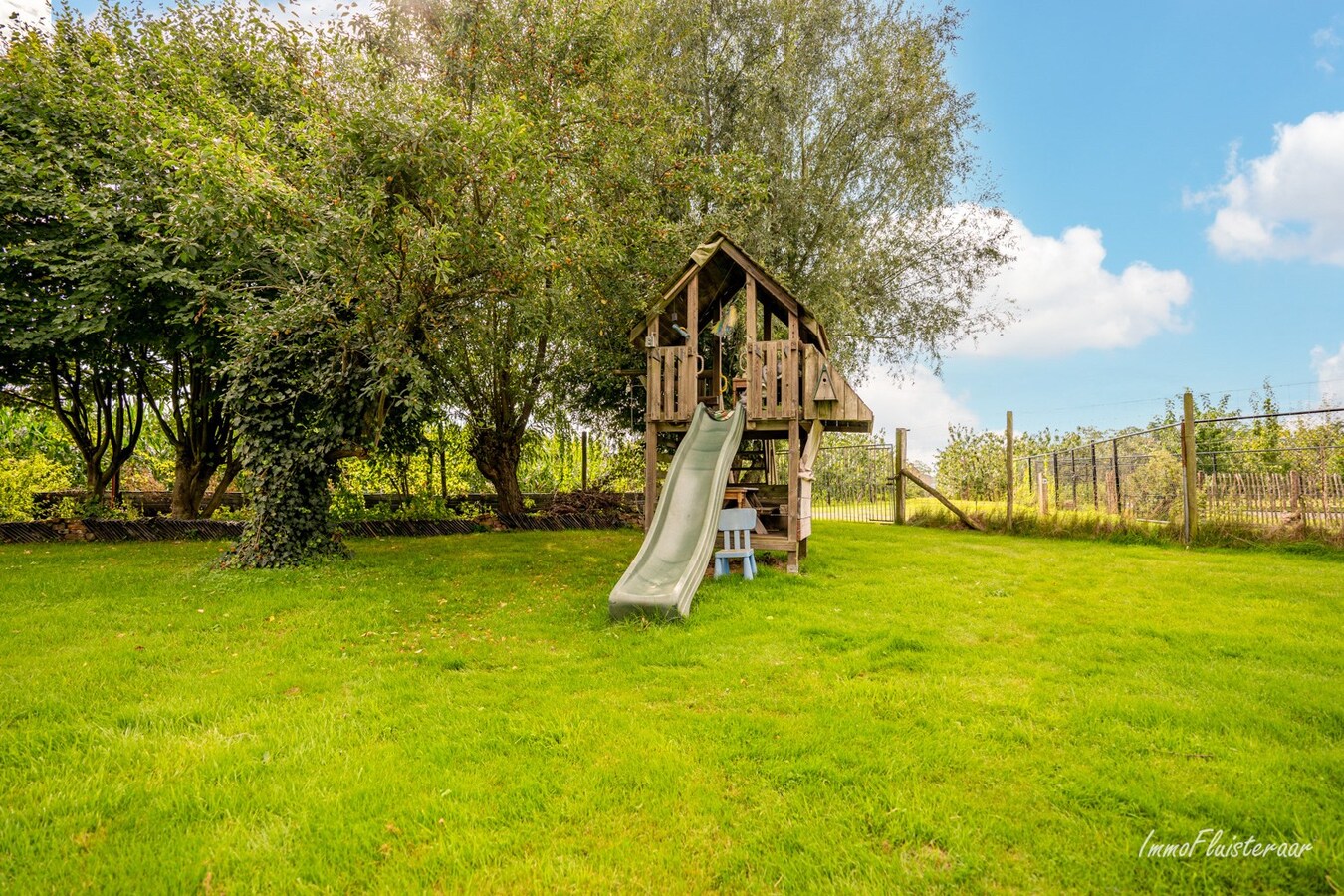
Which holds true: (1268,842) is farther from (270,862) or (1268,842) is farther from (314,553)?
(314,553)

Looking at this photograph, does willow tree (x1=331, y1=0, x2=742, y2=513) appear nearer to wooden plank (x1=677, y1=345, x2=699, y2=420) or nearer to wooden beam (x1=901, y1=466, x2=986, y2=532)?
wooden plank (x1=677, y1=345, x2=699, y2=420)

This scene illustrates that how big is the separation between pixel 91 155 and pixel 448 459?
7.70 metres

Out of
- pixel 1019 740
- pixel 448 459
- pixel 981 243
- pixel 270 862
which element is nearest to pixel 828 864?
pixel 1019 740

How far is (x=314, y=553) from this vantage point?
9.22 metres

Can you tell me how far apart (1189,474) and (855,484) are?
27.0ft

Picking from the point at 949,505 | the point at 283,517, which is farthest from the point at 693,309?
the point at 949,505

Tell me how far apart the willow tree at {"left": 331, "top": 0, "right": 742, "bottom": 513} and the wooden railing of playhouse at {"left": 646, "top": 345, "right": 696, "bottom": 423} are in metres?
1.91

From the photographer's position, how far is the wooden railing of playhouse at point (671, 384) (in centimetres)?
939

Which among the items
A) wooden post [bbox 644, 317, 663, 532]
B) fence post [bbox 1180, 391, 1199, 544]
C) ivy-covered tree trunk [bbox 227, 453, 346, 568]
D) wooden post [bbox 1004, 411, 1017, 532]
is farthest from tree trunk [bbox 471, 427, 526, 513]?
fence post [bbox 1180, 391, 1199, 544]

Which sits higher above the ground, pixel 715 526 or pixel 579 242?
pixel 579 242

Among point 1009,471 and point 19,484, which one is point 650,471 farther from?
point 19,484

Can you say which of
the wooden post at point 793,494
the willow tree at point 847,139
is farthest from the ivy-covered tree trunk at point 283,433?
the willow tree at point 847,139

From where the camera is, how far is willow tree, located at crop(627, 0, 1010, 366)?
1347cm

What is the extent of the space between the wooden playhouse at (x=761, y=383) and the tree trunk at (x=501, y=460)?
5.41m
